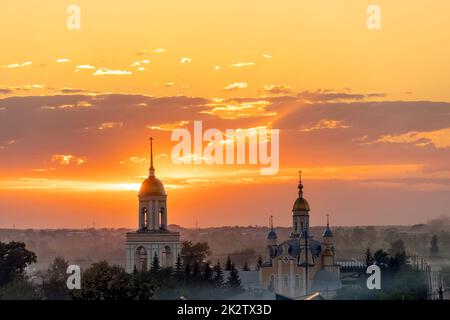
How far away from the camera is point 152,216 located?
429ft

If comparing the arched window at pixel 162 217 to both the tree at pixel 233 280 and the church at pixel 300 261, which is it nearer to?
the church at pixel 300 261

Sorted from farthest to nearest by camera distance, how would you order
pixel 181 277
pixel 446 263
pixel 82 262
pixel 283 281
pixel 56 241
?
pixel 56 241, pixel 82 262, pixel 446 263, pixel 283 281, pixel 181 277

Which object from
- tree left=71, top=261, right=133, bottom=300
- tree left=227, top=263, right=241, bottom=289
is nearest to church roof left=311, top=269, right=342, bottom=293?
tree left=227, top=263, right=241, bottom=289

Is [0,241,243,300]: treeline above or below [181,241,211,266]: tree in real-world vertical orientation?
below

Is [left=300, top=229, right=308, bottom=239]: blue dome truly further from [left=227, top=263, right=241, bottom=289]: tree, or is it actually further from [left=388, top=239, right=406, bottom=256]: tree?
[left=388, top=239, right=406, bottom=256]: tree

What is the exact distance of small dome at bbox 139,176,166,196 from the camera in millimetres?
129500

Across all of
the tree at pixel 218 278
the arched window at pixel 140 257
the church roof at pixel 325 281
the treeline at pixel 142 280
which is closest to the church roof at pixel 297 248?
the church roof at pixel 325 281

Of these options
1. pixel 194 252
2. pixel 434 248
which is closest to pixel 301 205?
pixel 194 252

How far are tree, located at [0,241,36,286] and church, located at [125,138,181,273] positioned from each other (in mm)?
13751

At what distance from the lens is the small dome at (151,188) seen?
130 metres

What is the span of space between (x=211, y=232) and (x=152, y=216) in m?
57.6
